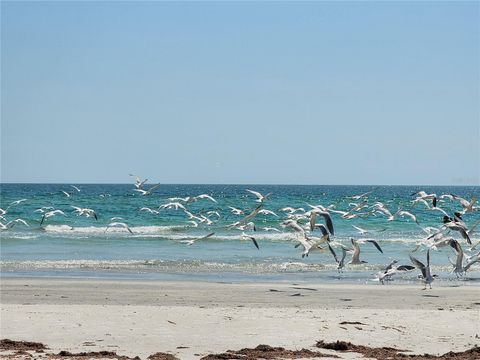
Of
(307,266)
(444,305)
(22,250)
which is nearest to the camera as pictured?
(444,305)

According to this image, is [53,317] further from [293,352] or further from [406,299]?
[406,299]

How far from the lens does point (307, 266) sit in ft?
75.0

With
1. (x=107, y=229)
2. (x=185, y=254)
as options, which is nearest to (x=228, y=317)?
(x=185, y=254)

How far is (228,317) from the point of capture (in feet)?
42.8

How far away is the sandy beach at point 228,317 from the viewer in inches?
440

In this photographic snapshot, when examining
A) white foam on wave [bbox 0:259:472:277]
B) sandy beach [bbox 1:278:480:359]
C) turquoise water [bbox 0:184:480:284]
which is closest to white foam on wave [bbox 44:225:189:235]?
turquoise water [bbox 0:184:480:284]

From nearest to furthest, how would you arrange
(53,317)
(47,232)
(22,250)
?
(53,317) < (22,250) < (47,232)

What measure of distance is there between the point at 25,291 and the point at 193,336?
6.13 metres

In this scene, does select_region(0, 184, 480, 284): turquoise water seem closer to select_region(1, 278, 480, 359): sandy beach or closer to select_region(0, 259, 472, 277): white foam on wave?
select_region(0, 259, 472, 277): white foam on wave

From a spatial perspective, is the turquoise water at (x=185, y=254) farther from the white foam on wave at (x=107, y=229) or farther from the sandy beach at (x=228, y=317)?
the sandy beach at (x=228, y=317)

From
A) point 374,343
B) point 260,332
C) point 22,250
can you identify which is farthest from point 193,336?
point 22,250

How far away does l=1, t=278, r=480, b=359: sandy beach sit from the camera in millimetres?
11172

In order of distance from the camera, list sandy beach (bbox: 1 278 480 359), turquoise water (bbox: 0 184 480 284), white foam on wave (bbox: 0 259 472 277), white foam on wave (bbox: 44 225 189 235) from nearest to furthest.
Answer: sandy beach (bbox: 1 278 480 359), turquoise water (bbox: 0 184 480 284), white foam on wave (bbox: 0 259 472 277), white foam on wave (bbox: 44 225 189 235)

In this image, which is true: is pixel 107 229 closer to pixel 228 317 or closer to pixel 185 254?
pixel 185 254
